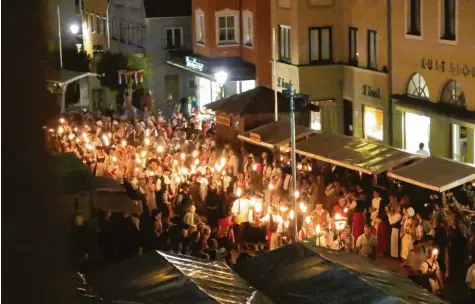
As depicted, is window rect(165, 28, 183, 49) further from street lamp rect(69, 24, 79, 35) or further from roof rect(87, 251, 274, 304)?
roof rect(87, 251, 274, 304)

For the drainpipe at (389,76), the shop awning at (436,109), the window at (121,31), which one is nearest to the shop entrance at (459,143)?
the shop awning at (436,109)

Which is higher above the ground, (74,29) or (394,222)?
(74,29)

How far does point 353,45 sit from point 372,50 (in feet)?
5.49

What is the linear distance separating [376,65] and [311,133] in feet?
19.9

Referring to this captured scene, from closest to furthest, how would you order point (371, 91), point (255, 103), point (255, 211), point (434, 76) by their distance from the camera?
point (255, 211)
point (434, 76)
point (255, 103)
point (371, 91)

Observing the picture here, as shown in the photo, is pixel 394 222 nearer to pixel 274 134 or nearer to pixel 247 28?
pixel 274 134

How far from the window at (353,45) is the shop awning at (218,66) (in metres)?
6.90

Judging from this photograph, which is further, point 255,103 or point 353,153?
point 255,103

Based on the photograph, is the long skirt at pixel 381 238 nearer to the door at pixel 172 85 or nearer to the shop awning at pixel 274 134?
the shop awning at pixel 274 134

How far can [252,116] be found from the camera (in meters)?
27.3

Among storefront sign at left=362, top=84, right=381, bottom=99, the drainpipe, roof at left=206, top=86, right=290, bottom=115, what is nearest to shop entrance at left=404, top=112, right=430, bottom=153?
the drainpipe

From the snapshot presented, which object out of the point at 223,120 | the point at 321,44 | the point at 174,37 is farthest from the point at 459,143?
the point at 174,37

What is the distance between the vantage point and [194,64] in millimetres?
43062

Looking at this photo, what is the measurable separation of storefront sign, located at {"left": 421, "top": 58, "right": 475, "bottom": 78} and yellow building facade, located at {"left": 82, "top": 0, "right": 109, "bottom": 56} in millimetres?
31595
